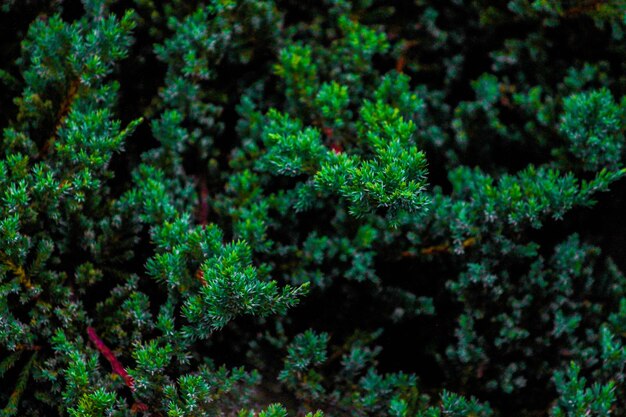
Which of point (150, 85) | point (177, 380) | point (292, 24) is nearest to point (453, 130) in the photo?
point (292, 24)

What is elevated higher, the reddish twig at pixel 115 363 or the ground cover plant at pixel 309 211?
the ground cover plant at pixel 309 211

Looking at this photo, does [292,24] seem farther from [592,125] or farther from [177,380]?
[177,380]

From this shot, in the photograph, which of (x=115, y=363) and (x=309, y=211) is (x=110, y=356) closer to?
(x=115, y=363)

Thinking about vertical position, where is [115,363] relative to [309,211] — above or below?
below

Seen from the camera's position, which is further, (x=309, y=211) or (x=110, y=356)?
(x=309, y=211)

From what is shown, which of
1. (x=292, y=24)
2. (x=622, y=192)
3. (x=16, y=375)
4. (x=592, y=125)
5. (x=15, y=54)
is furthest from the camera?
(x=292, y=24)

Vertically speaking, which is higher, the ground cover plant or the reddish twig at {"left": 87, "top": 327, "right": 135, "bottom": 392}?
the ground cover plant

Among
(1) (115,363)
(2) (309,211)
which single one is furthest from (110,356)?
(2) (309,211)

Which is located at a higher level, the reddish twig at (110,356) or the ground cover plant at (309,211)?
the ground cover plant at (309,211)
